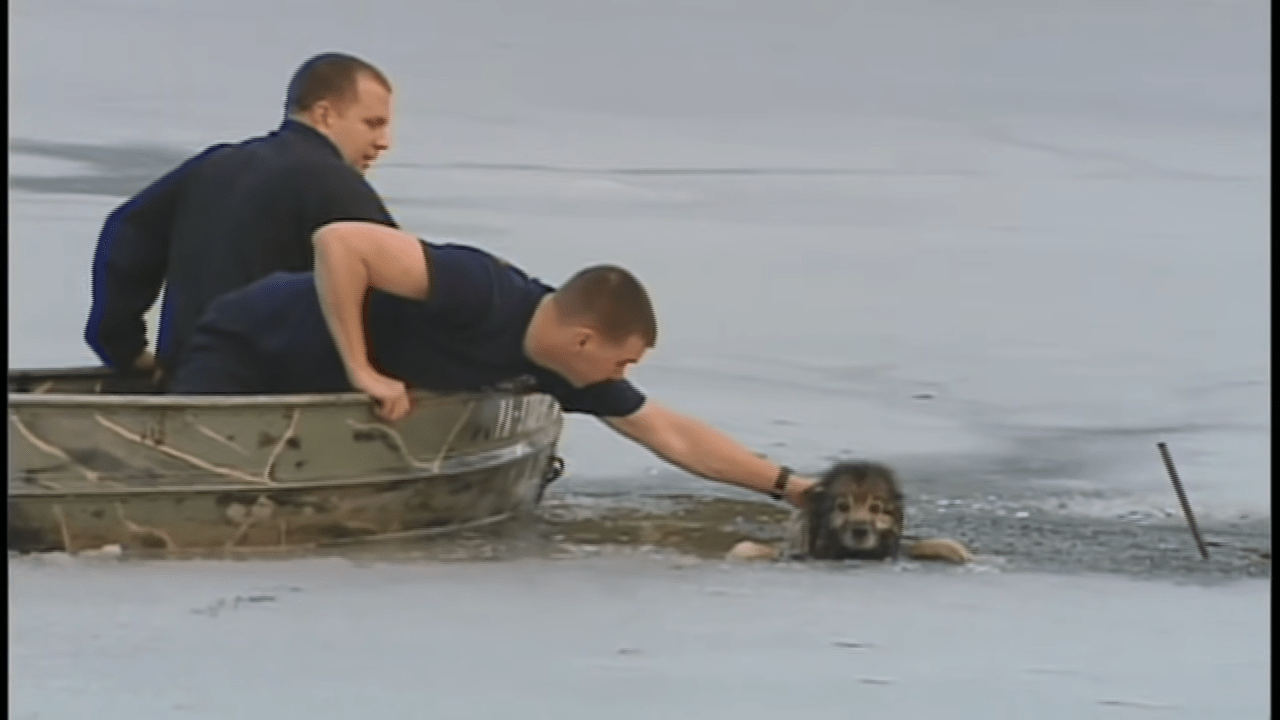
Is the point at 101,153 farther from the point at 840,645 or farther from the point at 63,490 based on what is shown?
the point at 840,645

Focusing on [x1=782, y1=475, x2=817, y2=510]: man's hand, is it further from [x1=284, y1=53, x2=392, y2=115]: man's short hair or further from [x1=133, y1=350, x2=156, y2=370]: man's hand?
[x1=133, y1=350, x2=156, y2=370]: man's hand

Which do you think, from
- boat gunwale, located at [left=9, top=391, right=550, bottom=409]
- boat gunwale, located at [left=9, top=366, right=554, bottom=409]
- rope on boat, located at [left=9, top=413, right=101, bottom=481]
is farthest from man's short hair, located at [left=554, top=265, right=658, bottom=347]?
rope on boat, located at [left=9, top=413, right=101, bottom=481]

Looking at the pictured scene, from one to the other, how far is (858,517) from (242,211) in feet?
2.56

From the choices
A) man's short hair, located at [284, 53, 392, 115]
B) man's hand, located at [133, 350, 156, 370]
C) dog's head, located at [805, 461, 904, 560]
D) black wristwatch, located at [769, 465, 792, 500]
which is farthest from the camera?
man's hand, located at [133, 350, 156, 370]

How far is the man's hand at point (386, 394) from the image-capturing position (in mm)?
2547

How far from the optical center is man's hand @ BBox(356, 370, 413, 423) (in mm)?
2547

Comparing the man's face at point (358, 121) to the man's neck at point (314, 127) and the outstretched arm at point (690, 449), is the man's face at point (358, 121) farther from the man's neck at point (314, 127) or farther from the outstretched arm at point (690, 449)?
the outstretched arm at point (690, 449)

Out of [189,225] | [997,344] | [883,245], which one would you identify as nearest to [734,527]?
[189,225]

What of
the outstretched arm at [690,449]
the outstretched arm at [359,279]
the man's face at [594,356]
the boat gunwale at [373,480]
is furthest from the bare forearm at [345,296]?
the outstretched arm at [690,449]

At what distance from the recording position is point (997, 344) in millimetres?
3678

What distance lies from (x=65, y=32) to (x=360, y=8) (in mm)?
668

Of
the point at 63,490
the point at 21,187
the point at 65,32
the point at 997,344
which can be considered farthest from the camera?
the point at 65,32

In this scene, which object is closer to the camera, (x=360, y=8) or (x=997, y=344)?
(x=997, y=344)

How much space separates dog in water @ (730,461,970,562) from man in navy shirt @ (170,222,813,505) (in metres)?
0.06
